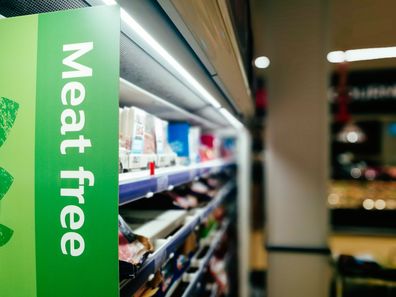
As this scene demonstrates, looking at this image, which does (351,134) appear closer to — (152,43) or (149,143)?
(149,143)

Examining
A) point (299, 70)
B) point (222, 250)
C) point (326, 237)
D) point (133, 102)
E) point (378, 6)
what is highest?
point (378, 6)

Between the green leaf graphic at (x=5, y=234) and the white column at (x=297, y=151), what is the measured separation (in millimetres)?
2827

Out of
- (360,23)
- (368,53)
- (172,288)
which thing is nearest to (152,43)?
(172,288)

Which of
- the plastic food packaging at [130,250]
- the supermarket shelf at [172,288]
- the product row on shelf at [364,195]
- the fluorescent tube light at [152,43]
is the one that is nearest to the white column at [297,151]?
the supermarket shelf at [172,288]

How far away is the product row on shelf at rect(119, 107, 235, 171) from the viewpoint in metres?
1.58

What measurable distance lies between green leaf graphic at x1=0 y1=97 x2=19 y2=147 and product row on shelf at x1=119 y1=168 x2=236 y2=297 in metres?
0.53

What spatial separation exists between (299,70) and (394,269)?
2004mm

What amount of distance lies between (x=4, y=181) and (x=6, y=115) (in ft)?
0.68

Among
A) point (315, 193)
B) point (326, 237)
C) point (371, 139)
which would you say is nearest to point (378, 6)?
point (315, 193)

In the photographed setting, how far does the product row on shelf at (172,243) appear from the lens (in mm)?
1328

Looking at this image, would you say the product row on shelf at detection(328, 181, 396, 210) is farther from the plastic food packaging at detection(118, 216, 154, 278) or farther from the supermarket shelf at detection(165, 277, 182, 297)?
the plastic food packaging at detection(118, 216, 154, 278)

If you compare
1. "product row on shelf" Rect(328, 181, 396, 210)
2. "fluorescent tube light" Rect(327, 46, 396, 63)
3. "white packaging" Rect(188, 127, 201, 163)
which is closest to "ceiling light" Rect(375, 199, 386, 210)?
"product row on shelf" Rect(328, 181, 396, 210)

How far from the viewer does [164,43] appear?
4.12ft

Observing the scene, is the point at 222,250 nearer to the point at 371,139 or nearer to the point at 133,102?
the point at 133,102
